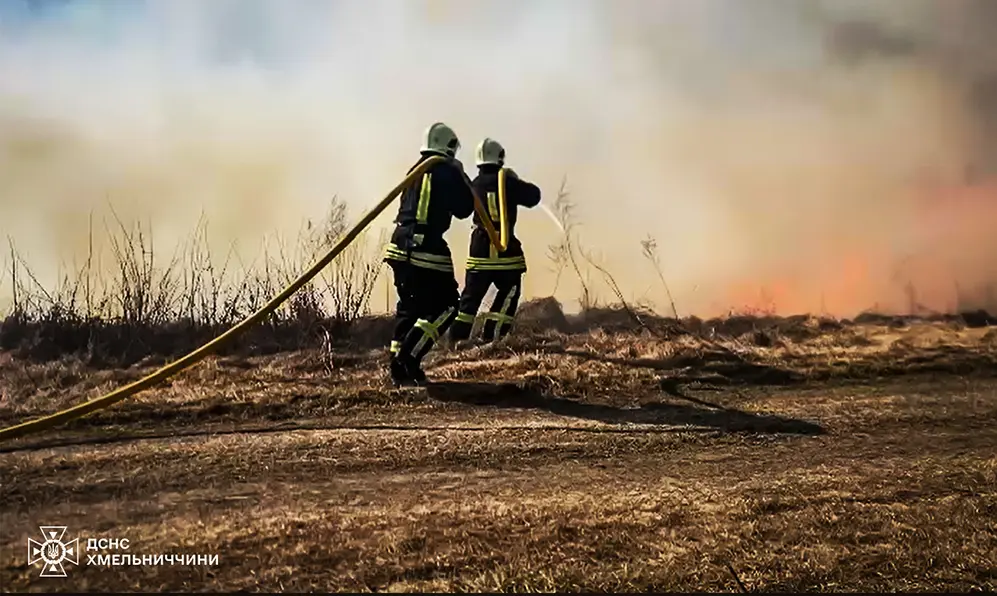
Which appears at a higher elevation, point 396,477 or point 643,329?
point 643,329

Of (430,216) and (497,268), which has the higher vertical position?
(430,216)

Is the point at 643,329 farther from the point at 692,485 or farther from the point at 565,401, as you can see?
the point at 692,485

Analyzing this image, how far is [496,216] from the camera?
7613 millimetres

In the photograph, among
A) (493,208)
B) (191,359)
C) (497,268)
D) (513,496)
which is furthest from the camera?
(497,268)

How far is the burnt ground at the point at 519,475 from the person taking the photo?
334cm

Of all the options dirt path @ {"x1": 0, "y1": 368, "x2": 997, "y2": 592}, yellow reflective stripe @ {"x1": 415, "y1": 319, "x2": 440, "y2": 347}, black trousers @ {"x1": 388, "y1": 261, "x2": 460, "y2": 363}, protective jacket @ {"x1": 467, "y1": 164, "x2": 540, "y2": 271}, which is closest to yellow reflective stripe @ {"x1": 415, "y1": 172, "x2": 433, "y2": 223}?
black trousers @ {"x1": 388, "y1": 261, "x2": 460, "y2": 363}

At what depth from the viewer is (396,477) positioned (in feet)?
14.0

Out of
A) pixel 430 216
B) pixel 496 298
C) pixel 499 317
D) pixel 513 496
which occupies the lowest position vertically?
pixel 513 496

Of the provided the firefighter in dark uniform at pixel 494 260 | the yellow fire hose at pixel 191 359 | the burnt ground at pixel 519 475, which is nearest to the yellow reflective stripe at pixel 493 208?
the firefighter in dark uniform at pixel 494 260

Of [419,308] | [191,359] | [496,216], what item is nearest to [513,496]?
A: [191,359]

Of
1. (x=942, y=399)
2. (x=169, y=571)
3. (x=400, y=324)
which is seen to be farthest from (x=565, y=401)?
(x=169, y=571)

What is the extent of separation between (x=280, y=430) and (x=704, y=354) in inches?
153

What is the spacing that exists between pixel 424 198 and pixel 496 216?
1.35 metres

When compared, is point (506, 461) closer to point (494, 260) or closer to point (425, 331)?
point (425, 331)
